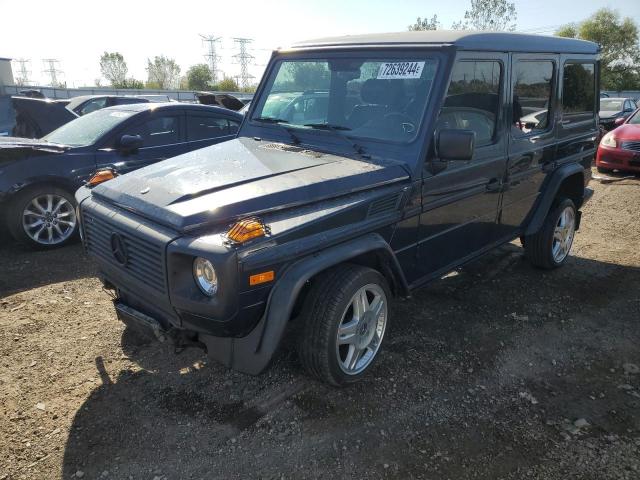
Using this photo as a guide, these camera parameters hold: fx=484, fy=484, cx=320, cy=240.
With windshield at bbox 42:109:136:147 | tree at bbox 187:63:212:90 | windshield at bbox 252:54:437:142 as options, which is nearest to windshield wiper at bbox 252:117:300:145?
windshield at bbox 252:54:437:142

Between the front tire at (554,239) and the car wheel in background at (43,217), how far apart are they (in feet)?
16.8

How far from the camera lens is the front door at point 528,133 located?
396cm

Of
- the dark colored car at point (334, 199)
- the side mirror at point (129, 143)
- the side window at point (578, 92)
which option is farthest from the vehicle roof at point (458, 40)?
the side mirror at point (129, 143)

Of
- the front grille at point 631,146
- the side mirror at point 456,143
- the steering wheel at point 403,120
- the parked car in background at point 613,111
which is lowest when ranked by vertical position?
the front grille at point 631,146

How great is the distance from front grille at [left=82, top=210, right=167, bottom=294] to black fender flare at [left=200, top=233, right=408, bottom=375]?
18.4 inches

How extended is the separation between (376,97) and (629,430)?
102 inches

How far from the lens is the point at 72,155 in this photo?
5645 millimetres

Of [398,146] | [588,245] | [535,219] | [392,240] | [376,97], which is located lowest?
[588,245]

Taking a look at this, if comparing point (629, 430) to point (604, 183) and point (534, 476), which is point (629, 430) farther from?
point (604, 183)

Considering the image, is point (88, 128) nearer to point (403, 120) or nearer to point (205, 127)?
point (205, 127)

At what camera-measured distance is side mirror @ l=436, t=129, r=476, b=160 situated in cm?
297

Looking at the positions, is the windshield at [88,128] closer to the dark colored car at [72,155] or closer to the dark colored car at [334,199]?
the dark colored car at [72,155]

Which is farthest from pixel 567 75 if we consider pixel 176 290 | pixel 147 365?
pixel 147 365

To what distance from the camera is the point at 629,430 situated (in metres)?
2.82
